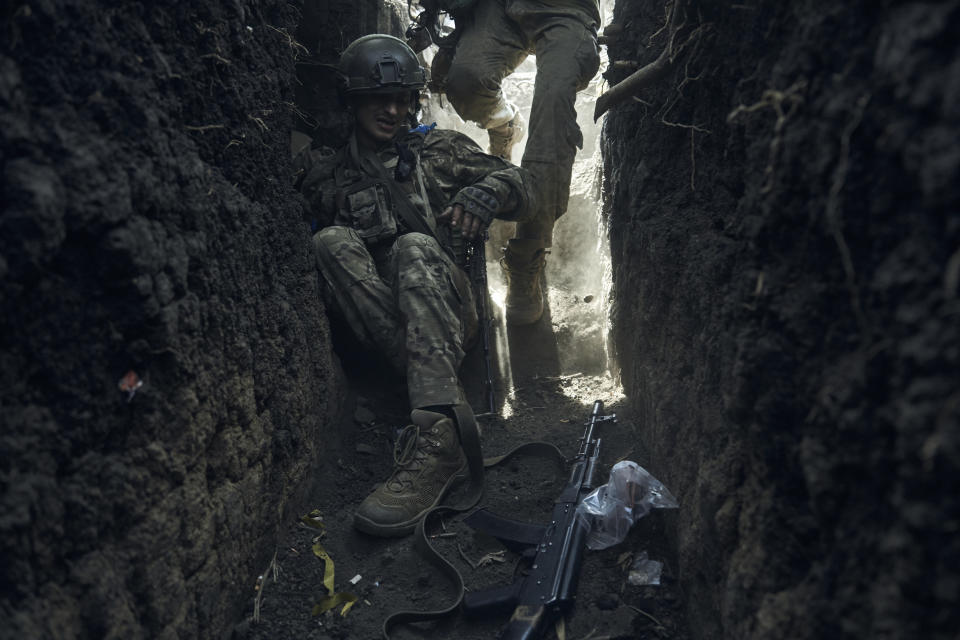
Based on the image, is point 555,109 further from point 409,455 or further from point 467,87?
point 409,455

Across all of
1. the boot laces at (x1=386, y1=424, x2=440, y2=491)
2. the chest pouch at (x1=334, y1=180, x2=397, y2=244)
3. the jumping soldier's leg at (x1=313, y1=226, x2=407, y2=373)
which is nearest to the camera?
the boot laces at (x1=386, y1=424, x2=440, y2=491)

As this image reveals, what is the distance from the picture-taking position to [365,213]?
330cm

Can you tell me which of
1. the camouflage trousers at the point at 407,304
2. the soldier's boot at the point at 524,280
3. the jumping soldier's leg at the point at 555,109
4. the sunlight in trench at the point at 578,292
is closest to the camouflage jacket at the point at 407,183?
the camouflage trousers at the point at 407,304

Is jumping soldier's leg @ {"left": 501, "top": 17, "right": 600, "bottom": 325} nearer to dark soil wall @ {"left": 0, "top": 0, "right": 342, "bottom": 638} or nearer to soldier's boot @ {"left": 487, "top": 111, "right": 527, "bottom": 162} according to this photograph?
soldier's boot @ {"left": 487, "top": 111, "right": 527, "bottom": 162}

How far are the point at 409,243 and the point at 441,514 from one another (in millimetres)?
1221

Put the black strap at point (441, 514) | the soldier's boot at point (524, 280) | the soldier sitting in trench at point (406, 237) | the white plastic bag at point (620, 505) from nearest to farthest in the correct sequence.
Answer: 1. the black strap at point (441, 514)
2. the white plastic bag at point (620, 505)
3. the soldier sitting in trench at point (406, 237)
4. the soldier's boot at point (524, 280)

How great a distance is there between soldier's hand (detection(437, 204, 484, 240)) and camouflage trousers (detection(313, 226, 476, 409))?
7.5 inches

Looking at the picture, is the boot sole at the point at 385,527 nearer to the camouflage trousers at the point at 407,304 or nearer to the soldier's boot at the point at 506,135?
the camouflage trousers at the point at 407,304

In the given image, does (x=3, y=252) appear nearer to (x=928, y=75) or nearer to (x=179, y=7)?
(x=179, y=7)

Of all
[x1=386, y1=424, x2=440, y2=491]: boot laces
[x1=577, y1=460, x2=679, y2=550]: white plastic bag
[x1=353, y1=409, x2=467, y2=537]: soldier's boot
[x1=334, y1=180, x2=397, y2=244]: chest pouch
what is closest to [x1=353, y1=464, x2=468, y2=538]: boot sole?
[x1=353, y1=409, x2=467, y2=537]: soldier's boot

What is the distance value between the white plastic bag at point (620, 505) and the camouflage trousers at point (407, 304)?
0.82 m

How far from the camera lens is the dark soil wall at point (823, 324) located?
0.81 meters

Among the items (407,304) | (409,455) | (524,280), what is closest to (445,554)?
(409,455)

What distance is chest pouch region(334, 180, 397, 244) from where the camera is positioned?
3.30m
